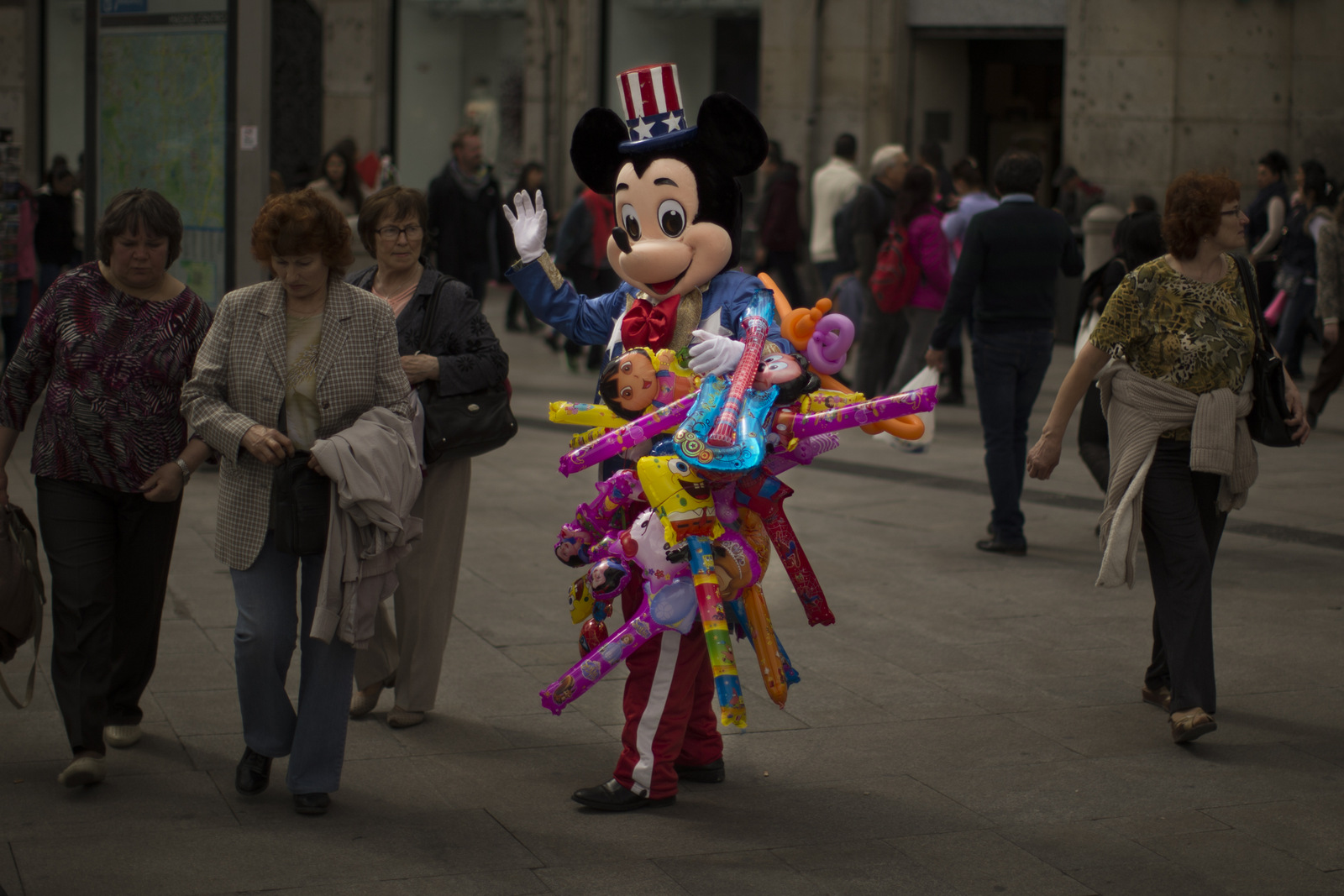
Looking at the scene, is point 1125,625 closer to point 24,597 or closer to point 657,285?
point 657,285

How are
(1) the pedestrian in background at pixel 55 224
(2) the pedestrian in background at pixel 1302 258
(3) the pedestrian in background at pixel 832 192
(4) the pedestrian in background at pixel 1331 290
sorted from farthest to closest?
(3) the pedestrian in background at pixel 832 192, (1) the pedestrian in background at pixel 55 224, (2) the pedestrian in background at pixel 1302 258, (4) the pedestrian in background at pixel 1331 290

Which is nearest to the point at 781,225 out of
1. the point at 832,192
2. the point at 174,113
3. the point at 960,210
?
the point at 832,192

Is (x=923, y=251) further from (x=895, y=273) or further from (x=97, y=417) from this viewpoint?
(x=97, y=417)

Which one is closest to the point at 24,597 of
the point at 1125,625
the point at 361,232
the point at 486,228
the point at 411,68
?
the point at 361,232

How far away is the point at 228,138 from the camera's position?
363 inches

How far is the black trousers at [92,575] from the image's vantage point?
456 cm

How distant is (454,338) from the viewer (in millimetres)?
5109

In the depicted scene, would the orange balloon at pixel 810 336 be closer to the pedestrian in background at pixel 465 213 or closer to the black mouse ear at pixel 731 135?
the black mouse ear at pixel 731 135

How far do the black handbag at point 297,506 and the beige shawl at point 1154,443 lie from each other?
240 cm

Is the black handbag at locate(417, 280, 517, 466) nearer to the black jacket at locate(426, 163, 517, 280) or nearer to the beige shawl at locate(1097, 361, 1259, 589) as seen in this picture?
the beige shawl at locate(1097, 361, 1259, 589)

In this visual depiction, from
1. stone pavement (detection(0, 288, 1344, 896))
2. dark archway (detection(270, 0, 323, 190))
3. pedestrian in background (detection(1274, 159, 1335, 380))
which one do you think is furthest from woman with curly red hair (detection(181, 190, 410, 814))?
dark archway (detection(270, 0, 323, 190))

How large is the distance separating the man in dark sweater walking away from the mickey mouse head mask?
2986 mm

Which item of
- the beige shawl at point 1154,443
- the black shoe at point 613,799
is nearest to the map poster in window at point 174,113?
the black shoe at point 613,799

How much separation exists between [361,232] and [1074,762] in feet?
8.96
